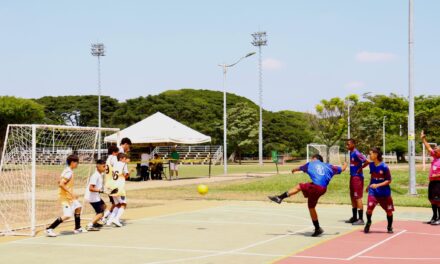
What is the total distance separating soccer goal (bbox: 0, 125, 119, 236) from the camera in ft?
46.0

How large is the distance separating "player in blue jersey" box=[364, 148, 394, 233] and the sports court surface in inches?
15.6

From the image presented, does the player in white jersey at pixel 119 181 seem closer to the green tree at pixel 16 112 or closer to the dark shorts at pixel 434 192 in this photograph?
the dark shorts at pixel 434 192

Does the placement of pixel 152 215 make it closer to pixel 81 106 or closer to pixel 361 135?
pixel 361 135

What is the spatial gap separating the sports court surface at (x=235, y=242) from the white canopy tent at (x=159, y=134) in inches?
688

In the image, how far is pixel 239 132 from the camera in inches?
3179

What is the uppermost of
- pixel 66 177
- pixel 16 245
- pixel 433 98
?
pixel 433 98

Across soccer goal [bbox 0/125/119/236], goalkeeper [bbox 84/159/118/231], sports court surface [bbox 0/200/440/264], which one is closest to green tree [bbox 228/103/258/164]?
soccer goal [bbox 0/125/119/236]

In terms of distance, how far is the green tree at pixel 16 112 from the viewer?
51.9 metres

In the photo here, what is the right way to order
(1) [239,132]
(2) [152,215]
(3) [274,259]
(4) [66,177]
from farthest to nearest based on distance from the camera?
(1) [239,132], (2) [152,215], (4) [66,177], (3) [274,259]

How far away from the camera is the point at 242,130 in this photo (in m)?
80.9

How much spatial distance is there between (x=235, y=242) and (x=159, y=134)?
23.4 m

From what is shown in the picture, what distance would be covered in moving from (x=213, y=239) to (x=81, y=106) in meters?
92.6

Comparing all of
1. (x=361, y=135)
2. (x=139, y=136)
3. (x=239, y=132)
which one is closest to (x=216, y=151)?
(x=239, y=132)

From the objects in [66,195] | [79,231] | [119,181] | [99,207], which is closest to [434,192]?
[119,181]
